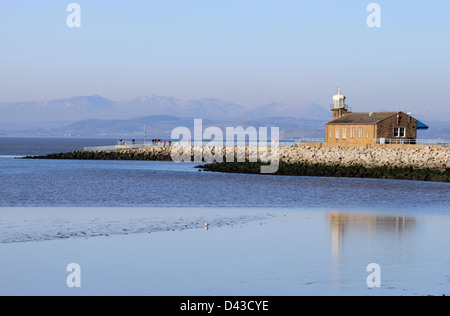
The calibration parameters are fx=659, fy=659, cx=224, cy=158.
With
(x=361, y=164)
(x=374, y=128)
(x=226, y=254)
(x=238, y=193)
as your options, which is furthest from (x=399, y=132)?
(x=226, y=254)

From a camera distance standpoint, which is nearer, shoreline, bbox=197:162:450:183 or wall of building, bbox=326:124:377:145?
shoreline, bbox=197:162:450:183

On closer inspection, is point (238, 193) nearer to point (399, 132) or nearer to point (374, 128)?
point (374, 128)

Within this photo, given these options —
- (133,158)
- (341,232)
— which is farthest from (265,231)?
(133,158)

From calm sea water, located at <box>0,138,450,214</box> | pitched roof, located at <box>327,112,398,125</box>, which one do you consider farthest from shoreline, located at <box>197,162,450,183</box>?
pitched roof, located at <box>327,112,398,125</box>

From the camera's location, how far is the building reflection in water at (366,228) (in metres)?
20.6

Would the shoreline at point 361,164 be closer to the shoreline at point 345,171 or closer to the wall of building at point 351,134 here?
the shoreline at point 345,171

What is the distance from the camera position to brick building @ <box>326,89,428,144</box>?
248 feet

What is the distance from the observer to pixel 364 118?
78125mm

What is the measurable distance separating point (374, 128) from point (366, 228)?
53.1 m

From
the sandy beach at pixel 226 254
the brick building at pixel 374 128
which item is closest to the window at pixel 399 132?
the brick building at pixel 374 128

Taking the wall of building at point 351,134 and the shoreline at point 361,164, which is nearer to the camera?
the shoreline at point 361,164

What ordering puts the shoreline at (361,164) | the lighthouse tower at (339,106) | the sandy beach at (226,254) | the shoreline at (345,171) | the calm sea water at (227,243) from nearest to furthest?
the sandy beach at (226,254), the calm sea water at (227,243), the shoreline at (345,171), the shoreline at (361,164), the lighthouse tower at (339,106)

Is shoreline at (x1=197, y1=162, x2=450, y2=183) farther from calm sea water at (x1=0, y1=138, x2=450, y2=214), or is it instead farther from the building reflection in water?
the building reflection in water
